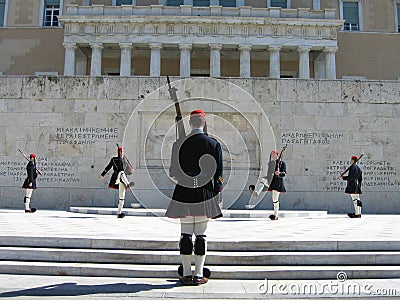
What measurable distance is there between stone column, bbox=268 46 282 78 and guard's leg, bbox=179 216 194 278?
32401mm

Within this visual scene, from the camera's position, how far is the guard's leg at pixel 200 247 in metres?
5.31

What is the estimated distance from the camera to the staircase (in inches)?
Answer: 234

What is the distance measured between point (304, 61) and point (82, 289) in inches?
1356

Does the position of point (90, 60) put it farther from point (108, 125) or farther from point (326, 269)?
point (326, 269)

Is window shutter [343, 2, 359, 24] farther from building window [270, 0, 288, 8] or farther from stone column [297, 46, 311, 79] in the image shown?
stone column [297, 46, 311, 79]

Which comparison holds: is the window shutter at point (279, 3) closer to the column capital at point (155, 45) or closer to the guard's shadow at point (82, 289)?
the column capital at point (155, 45)

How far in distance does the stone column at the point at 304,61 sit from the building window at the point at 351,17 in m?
8.50

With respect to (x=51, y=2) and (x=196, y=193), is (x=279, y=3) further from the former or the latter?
(x=196, y=193)

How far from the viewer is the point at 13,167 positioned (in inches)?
591

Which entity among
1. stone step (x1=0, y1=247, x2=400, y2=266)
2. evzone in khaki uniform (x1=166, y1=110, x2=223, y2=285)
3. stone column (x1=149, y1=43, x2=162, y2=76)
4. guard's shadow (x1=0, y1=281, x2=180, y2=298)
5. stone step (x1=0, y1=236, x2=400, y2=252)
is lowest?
guard's shadow (x1=0, y1=281, x2=180, y2=298)

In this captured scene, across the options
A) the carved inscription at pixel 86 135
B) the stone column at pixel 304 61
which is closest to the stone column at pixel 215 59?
the stone column at pixel 304 61

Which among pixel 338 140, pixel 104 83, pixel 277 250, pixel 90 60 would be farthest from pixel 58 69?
pixel 277 250

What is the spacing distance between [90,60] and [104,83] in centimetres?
2658

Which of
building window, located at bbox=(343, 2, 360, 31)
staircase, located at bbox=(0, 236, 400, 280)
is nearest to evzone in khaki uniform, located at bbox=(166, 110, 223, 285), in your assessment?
staircase, located at bbox=(0, 236, 400, 280)
